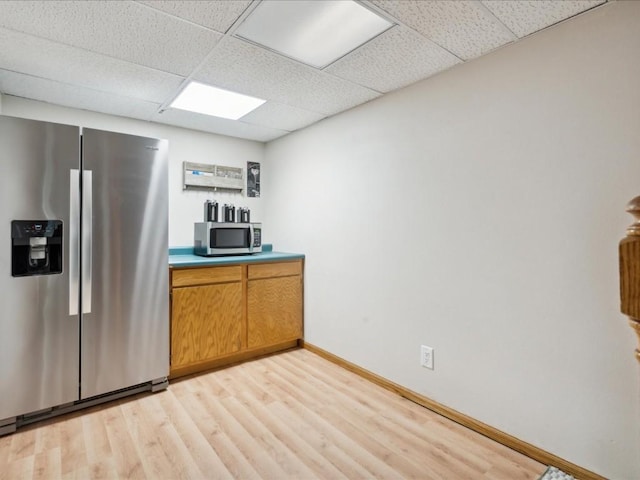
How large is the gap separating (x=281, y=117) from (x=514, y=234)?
2.11m

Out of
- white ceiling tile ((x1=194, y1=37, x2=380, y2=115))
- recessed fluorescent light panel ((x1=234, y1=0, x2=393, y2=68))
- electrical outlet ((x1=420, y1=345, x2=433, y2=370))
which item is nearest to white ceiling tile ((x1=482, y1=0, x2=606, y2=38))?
recessed fluorescent light panel ((x1=234, y1=0, x2=393, y2=68))

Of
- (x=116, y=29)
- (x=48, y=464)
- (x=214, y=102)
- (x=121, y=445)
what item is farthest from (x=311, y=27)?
(x=48, y=464)

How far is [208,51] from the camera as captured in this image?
1.90 metres

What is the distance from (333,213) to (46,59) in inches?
85.2

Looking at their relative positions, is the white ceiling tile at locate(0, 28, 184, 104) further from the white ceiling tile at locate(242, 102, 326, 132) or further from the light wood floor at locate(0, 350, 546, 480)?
the light wood floor at locate(0, 350, 546, 480)

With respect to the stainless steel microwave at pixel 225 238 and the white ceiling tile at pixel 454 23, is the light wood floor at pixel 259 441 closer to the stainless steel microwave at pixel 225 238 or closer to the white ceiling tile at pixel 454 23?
the stainless steel microwave at pixel 225 238

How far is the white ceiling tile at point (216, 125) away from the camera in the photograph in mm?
2924

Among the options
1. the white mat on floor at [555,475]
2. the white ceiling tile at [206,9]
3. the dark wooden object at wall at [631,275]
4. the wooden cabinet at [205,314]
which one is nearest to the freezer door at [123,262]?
the wooden cabinet at [205,314]

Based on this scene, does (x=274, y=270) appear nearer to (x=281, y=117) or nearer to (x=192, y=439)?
(x=281, y=117)

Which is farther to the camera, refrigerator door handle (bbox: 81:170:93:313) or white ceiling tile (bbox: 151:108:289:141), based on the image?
white ceiling tile (bbox: 151:108:289:141)

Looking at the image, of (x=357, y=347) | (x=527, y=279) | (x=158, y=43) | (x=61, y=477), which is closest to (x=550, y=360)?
(x=527, y=279)

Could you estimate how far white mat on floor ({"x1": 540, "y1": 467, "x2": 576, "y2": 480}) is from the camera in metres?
1.56

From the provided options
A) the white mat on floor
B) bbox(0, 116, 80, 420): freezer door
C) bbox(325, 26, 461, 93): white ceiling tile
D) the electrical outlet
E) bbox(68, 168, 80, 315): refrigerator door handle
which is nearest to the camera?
the white mat on floor

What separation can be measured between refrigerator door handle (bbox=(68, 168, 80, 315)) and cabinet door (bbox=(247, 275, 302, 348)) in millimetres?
1249
